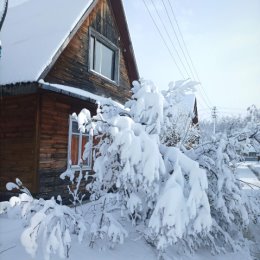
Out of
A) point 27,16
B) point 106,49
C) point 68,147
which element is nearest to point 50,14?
point 27,16

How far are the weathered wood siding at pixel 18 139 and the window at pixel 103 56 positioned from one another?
9.69ft

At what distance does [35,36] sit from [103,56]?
118 inches

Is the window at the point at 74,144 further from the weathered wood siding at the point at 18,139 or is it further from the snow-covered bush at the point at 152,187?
the snow-covered bush at the point at 152,187

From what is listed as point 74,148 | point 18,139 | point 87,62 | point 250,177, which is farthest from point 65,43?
point 250,177

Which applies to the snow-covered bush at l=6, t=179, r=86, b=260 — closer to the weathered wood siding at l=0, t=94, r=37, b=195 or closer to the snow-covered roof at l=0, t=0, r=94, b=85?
the snow-covered roof at l=0, t=0, r=94, b=85

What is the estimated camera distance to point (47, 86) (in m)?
7.03

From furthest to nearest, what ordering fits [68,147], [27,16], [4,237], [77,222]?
[27,16]
[68,147]
[4,237]
[77,222]

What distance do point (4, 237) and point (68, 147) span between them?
4274mm

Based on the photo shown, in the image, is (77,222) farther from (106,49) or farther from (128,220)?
(106,49)

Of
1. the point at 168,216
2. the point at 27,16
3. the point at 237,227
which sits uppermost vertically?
the point at 27,16

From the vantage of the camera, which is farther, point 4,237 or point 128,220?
Result: point 128,220

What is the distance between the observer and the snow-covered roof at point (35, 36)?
7.38m

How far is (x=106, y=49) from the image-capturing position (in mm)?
11555

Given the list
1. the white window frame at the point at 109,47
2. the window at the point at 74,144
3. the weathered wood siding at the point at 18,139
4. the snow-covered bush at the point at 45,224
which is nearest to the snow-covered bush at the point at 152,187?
the snow-covered bush at the point at 45,224
